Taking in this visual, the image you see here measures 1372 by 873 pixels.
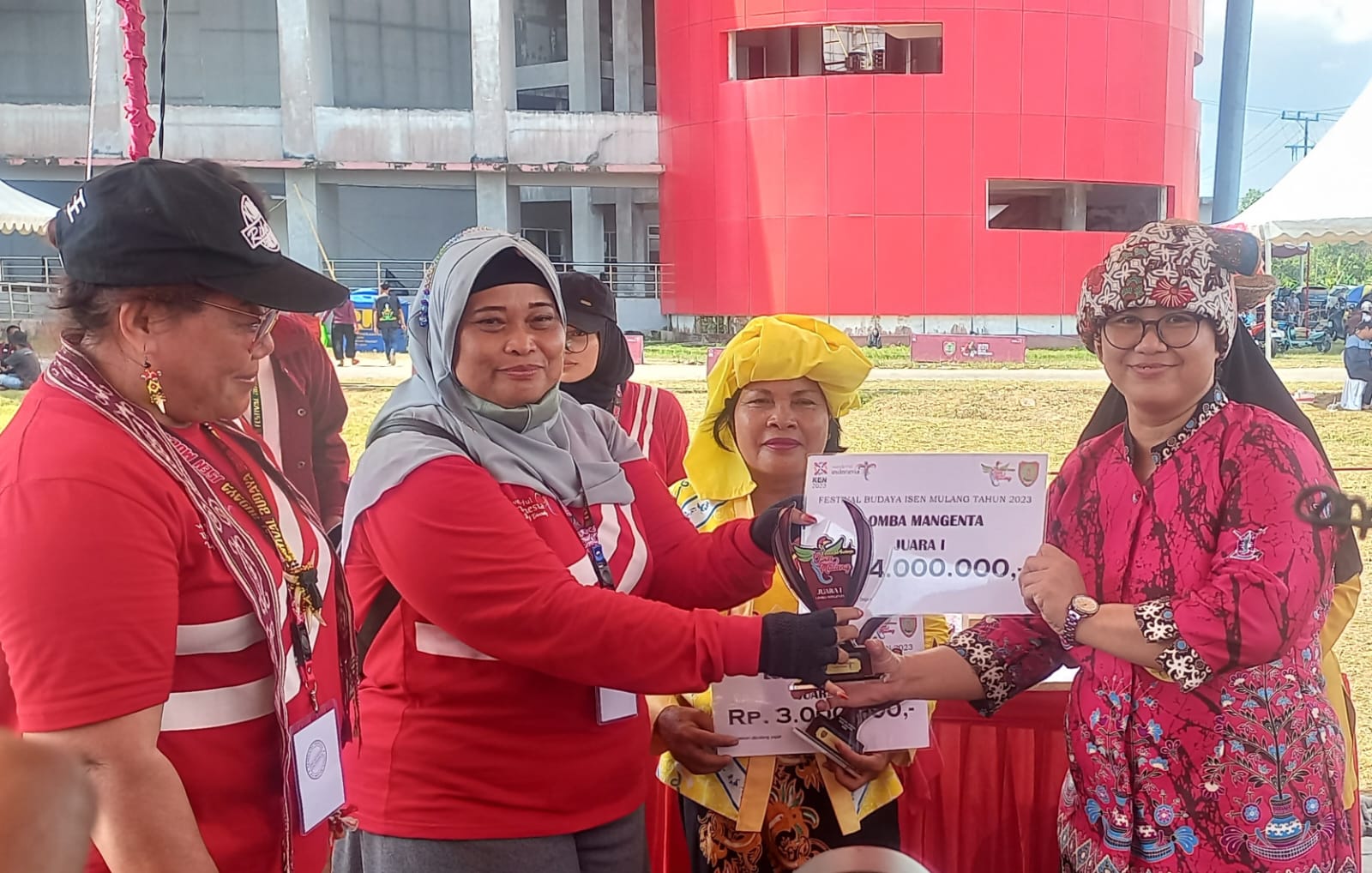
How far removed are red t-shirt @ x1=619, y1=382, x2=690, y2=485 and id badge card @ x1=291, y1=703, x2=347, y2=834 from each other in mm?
1794

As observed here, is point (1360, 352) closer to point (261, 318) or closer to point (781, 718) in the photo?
point (781, 718)

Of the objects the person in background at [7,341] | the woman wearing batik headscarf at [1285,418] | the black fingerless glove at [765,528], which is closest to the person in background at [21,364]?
the person in background at [7,341]

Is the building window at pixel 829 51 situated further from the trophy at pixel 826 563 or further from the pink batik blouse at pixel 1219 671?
the pink batik blouse at pixel 1219 671

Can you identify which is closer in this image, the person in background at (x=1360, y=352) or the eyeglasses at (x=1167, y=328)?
the eyeglasses at (x=1167, y=328)

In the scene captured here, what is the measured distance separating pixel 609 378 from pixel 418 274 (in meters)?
0.65

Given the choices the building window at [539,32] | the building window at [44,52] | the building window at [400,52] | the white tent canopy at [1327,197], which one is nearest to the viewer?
the white tent canopy at [1327,197]

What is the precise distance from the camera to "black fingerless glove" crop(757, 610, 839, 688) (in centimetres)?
145

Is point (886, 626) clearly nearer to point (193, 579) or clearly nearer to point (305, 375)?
point (193, 579)

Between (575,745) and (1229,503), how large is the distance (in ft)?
3.60

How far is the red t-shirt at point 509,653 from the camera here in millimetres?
1447

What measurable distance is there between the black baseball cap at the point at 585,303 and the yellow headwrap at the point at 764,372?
797 mm

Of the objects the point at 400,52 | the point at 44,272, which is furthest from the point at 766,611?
the point at 400,52

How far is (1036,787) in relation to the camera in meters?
2.45

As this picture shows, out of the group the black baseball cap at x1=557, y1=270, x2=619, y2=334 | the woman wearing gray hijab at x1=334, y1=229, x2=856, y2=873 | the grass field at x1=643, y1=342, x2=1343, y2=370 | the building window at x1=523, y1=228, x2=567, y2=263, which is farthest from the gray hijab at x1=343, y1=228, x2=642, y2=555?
the building window at x1=523, y1=228, x2=567, y2=263
